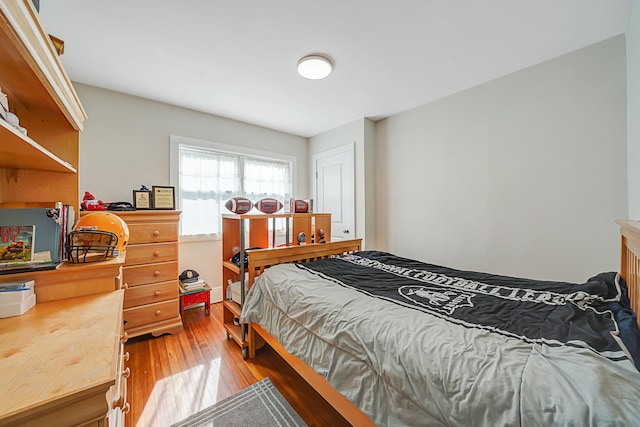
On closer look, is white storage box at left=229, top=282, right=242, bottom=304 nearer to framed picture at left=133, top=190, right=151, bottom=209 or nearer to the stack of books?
the stack of books

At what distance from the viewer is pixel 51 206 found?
1.10m

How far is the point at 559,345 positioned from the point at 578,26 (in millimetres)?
2171

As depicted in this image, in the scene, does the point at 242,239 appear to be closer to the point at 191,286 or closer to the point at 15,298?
the point at 15,298

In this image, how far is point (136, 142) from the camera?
2736mm

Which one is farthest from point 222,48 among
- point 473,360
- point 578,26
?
point 578,26

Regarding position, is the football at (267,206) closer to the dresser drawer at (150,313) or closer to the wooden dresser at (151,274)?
the wooden dresser at (151,274)

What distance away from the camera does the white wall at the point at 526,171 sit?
6.10 ft

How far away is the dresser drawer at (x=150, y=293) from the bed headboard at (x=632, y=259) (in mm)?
3073

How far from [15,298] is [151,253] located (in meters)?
1.51

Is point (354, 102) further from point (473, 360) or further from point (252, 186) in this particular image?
point (473, 360)

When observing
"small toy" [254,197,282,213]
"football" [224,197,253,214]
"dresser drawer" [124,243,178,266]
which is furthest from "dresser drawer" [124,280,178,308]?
"small toy" [254,197,282,213]

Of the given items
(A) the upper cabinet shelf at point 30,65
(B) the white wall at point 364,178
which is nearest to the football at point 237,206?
(A) the upper cabinet shelf at point 30,65

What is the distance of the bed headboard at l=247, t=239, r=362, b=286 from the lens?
1.98 metres

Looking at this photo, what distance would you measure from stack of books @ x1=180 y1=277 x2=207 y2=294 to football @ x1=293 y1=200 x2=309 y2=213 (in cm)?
151
